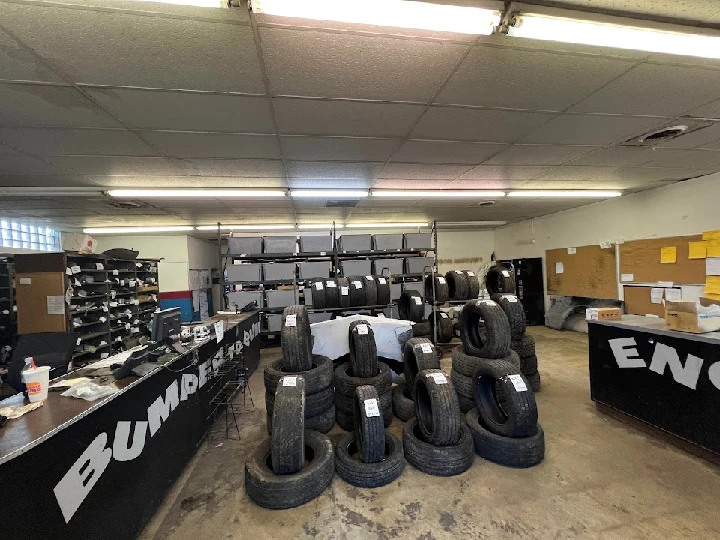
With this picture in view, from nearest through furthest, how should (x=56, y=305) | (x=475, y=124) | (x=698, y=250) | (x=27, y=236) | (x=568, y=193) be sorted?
(x=475, y=124) < (x=698, y=250) < (x=56, y=305) < (x=568, y=193) < (x=27, y=236)

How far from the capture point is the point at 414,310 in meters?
5.64

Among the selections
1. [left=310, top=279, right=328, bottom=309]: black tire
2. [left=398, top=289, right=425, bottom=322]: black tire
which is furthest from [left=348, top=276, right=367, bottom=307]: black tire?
[left=398, top=289, right=425, bottom=322]: black tire

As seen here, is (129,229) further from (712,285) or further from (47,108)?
(712,285)

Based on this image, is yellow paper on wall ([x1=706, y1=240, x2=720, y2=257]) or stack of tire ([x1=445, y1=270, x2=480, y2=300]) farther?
stack of tire ([x1=445, y1=270, x2=480, y2=300])

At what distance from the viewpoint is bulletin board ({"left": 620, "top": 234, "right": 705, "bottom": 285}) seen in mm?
4723

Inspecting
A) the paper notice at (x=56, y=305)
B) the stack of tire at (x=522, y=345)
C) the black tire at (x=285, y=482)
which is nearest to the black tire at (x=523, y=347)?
the stack of tire at (x=522, y=345)

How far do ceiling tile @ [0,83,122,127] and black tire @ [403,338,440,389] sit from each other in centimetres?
327

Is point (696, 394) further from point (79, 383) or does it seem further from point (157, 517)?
point (79, 383)

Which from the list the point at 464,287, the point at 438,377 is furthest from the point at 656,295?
the point at 438,377

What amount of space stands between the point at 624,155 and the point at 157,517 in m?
5.44

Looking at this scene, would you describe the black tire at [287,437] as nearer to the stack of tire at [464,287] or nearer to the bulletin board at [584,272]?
the stack of tire at [464,287]

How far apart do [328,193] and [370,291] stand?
6.02 feet

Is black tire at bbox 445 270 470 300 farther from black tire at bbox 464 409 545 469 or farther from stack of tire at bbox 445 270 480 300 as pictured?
black tire at bbox 464 409 545 469

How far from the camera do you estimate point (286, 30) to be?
1.66m
